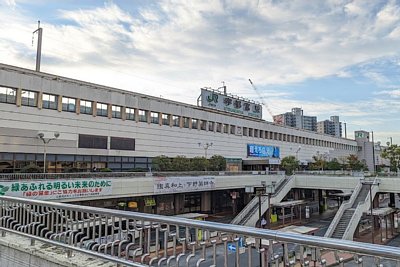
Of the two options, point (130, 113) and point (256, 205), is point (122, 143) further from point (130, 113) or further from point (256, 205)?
point (256, 205)

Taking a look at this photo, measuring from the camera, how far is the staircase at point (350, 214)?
81.0 ft

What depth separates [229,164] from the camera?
44812 mm

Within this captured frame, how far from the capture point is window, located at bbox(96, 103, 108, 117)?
1201 inches

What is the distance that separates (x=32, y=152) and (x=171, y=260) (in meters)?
26.3

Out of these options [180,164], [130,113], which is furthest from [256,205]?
[130,113]

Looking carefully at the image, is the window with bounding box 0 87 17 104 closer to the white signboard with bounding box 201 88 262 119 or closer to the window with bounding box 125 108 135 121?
the window with bounding box 125 108 135 121

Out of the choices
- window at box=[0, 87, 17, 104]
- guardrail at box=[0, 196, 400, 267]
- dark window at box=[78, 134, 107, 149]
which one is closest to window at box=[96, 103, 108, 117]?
dark window at box=[78, 134, 107, 149]

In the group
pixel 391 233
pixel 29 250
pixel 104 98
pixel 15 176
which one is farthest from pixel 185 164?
pixel 29 250

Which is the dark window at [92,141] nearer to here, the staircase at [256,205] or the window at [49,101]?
the window at [49,101]

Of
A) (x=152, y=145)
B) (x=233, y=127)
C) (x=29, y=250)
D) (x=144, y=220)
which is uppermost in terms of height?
(x=233, y=127)

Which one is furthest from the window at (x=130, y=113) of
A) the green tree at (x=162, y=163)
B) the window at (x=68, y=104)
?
the window at (x=68, y=104)

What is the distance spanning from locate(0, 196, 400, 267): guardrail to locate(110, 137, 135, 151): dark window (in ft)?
88.2

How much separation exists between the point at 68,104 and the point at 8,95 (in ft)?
15.6

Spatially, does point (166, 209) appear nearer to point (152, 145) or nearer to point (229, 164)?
point (152, 145)
